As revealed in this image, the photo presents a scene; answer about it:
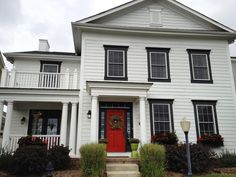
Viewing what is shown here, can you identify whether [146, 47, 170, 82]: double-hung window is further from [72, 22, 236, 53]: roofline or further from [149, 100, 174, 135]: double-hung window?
[149, 100, 174, 135]: double-hung window

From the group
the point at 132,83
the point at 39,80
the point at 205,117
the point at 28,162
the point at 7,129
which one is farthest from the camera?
the point at 205,117

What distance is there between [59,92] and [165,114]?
5389 millimetres

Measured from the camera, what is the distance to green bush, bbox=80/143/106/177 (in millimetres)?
7501

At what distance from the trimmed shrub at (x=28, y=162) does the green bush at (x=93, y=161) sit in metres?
1.64

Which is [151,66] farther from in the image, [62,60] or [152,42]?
[62,60]

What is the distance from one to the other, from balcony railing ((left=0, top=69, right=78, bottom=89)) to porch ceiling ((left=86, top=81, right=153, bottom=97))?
5.03ft

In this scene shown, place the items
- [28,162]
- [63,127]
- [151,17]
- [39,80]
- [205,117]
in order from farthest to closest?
[151,17] < [205,117] < [39,80] < [63,127] < [28,162]

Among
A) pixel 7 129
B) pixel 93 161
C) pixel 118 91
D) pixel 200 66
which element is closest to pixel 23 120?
pixel 7 129

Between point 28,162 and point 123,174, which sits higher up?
point 28,162

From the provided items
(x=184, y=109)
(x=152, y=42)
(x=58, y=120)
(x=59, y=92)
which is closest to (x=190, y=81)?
(x=184, y=109)

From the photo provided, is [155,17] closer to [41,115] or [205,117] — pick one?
[205,117]

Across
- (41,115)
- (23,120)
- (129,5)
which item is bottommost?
(23,120)

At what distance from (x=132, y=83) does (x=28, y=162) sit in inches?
207

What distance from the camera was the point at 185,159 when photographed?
8.54 m
